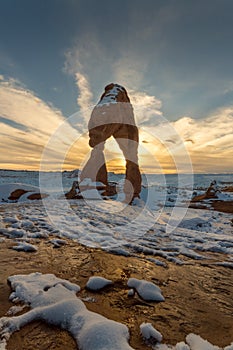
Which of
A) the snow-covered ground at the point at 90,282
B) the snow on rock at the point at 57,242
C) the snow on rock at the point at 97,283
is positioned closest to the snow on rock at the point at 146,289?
the snow-covered ground at the point at 90,282

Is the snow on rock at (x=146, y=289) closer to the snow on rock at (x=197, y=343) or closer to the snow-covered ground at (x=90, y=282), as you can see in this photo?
the snow-covered ground at (x=90, y=282)

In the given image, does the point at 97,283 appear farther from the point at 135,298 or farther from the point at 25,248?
the point at 25,248

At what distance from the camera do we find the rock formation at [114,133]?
17.2 meters

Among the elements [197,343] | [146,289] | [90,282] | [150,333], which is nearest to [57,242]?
[90,282]

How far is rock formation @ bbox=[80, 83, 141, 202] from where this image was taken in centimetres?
1717

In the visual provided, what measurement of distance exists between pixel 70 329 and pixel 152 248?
3.14m

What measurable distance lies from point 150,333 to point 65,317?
874 mm

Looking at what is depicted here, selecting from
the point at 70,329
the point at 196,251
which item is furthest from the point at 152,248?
the point at 70,329

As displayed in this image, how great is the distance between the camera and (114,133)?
18.4 m

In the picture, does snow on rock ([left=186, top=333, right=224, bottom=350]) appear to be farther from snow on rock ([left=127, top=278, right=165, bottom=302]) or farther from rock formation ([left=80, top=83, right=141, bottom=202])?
rock formation ([left=80, top=83, right=141, bottom=202])

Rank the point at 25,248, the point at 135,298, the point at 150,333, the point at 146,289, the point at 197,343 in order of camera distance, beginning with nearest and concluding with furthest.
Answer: the point at 197,343
the point at 150,333
the point at 135,298
the point at 146,289
the point at 25,248

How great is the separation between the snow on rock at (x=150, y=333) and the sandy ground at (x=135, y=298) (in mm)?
60

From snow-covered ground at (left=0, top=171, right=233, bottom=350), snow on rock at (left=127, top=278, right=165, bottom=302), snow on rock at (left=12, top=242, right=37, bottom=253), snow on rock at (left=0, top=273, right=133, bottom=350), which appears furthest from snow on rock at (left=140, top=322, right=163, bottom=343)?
snow on rock at (left=12, top=242, right=37, bottom=253)

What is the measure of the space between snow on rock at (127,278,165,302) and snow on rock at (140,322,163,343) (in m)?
0.60
